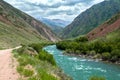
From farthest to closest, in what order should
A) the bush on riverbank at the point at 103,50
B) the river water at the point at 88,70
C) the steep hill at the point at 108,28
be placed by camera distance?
the steep hill at the point at 108,28
the bush on riverbank at the point at 103,50
the river water at the point at 88,70

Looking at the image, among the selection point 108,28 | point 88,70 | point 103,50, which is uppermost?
point 108,28

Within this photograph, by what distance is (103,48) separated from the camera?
114562 millimetres

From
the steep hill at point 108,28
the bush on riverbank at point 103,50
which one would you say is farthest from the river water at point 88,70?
the steep hill at point 108,28

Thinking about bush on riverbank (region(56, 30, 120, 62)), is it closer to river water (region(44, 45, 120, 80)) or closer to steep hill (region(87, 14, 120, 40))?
river water (region(44, 45, 120, 80))

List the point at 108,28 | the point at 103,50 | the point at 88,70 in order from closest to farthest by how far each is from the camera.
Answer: the point at 88,70 < the point at 103,50 < the point at 108,28

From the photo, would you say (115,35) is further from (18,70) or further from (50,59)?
(18,70)

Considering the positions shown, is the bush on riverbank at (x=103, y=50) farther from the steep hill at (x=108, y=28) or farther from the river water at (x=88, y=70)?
the steep hill at (x=108, y=28)

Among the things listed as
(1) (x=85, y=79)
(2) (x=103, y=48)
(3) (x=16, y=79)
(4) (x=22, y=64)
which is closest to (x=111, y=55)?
(2) (x=103, y=48)

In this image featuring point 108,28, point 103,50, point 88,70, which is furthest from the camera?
point 108,28

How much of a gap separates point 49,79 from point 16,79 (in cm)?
283

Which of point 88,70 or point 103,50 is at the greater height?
point 103,50

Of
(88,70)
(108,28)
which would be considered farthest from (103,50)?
(108,28)

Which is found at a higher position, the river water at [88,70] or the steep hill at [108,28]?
the steep hill at [108,28]

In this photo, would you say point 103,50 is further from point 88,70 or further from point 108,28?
point 108,28
